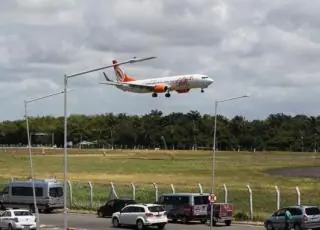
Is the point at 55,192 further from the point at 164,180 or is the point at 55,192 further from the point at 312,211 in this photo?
the point at 164,180

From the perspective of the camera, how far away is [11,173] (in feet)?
387

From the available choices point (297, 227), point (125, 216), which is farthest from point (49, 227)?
point (297, 227)

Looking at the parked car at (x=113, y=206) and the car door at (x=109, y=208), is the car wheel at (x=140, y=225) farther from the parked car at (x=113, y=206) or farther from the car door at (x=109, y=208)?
the car door at (x=109, y=208)

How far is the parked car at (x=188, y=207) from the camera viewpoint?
5731 cm

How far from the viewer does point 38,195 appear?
230 ft

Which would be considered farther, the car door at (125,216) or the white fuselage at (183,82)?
the white fuselage at (183,82)

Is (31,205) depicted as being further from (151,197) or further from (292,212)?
(292,212)

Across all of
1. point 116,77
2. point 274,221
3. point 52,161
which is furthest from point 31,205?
point 52,161

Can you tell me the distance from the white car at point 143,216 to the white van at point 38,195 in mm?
16469

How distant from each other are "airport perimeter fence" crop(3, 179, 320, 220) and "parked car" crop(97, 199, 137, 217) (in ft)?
19.2

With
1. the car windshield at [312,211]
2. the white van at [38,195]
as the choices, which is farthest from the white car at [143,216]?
the white van at [38,195]

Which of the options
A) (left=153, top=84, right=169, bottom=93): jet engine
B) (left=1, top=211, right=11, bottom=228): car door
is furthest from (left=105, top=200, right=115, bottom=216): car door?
(left=153, top=84, right=169, bottom=93): jet engine

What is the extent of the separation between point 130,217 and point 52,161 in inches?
3780

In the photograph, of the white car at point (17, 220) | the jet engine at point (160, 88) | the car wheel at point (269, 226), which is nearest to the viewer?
the car wheel at point (269, 226)
